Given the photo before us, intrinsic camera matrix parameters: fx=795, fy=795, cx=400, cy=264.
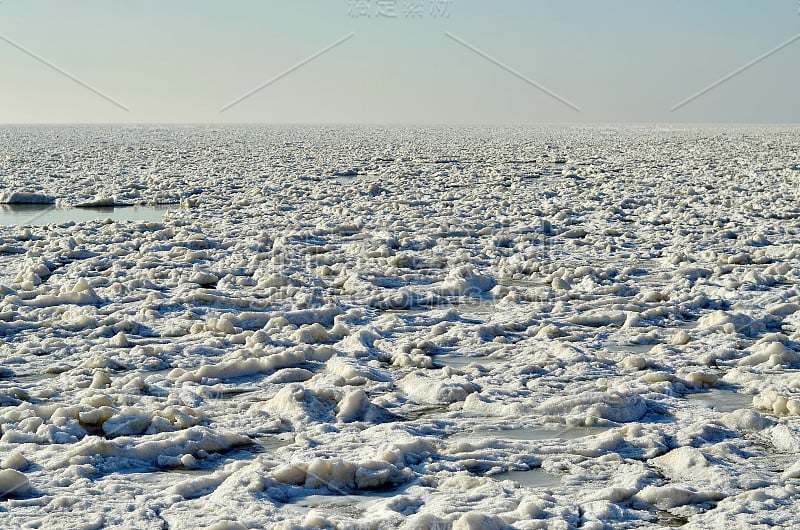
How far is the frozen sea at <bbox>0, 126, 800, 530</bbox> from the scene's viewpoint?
327cm

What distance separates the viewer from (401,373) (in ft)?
16.5

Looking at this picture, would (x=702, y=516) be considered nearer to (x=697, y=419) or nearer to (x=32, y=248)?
(x=697, y=419)

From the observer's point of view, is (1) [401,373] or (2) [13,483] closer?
(2) [13,483]

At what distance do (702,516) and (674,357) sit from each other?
86.9 inches

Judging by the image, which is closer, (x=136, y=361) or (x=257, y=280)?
(x=136, y=361)

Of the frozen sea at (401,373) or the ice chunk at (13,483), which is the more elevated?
the frozen sea at (401,373)

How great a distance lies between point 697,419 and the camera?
4141mm

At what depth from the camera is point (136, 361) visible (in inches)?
203

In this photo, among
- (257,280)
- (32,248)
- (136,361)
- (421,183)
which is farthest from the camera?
(421,183)

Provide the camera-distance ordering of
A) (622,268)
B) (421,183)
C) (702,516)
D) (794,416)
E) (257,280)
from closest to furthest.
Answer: (702,516), (794,416), (257,280), (622,268), (421,183)

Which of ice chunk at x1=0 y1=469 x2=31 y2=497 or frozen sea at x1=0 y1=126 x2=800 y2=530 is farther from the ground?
frozen sea at x1=0 y1=126 x2=800 y2=530

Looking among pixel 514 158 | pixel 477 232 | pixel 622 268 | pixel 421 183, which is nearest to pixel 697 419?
pixel 622 268

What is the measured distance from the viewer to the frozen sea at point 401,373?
327 centimetres

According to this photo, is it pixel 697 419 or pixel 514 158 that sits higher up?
pixel 514 158
